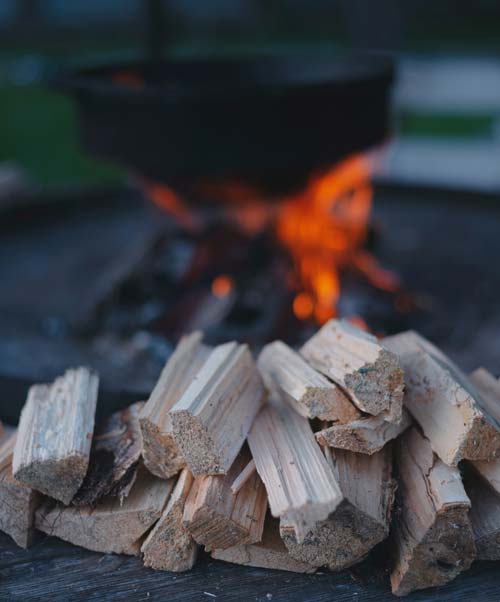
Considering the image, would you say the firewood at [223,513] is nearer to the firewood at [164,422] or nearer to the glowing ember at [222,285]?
the firewood at [164,422]

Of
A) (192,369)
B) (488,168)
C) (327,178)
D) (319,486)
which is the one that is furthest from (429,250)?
(319,486)

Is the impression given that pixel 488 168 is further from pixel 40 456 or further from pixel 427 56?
pixel 40 456

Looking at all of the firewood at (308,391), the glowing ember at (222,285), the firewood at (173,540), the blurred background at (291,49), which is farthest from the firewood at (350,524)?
the blurred background at (291,49)

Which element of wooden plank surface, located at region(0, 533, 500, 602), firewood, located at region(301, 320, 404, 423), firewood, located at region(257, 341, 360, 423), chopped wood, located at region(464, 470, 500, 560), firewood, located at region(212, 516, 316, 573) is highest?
firewood, located at region(301, 320, 404, 423)

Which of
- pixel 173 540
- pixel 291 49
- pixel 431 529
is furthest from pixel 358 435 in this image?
pixel 291 49

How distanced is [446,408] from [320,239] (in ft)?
4.08

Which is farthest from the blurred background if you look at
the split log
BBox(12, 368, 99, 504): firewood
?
the split log

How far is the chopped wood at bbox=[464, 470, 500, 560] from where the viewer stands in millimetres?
1595

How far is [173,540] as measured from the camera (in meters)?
1.64

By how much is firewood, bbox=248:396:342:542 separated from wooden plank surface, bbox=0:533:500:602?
0.76ft

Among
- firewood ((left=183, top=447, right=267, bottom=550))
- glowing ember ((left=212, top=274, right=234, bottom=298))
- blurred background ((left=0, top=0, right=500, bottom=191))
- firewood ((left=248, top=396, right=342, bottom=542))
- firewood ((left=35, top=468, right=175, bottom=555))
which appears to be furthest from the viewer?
blurred background ((left=0, top=0, right=500, bottom=191))

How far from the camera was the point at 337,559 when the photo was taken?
5.25 ft

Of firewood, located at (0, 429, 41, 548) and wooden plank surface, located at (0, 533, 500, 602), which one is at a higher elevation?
firewood, located at (0, 429, 41, 548)

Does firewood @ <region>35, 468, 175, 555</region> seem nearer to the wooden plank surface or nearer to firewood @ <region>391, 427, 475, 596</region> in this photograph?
the wooden plank surface
